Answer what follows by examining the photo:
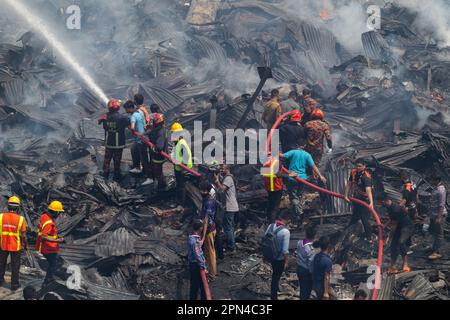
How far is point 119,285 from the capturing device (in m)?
11.4

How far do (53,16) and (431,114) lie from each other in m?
15.3

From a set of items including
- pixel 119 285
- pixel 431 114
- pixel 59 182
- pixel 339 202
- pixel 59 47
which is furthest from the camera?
pixel 59 47

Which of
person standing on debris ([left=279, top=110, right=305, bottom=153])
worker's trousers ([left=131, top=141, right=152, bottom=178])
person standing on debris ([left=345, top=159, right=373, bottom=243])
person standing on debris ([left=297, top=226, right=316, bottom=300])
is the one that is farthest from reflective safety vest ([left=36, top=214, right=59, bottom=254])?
person standing on debris ([left=279, top=110, right=305, bottom=153])

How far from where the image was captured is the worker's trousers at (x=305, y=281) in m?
10.3

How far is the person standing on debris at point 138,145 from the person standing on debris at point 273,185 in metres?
2.93

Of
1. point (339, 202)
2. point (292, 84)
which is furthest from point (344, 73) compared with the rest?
point (339, 202)

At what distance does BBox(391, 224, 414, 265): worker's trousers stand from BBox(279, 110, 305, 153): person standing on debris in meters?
3.09

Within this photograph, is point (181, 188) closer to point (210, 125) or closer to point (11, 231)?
point (210, 125)

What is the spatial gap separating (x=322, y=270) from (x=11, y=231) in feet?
17.1

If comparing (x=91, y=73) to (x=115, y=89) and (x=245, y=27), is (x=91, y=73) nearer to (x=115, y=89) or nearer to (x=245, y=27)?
(x=115, y=89)

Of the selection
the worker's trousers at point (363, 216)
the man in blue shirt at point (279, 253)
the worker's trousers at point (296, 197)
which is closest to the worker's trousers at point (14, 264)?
the man in blue shirt at point (279, 253)

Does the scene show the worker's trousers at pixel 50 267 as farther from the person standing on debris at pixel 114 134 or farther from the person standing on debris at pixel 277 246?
the person standing on debris at pixel 114 134

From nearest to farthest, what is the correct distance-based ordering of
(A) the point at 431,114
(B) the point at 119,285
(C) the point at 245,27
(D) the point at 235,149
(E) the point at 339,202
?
(B) the point at 119,285 < (E) the point at 339,202 < (D) the point at 235,149 < (A) the point at 431,114 < (C) the point at 245,27

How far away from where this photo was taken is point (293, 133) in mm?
14117
